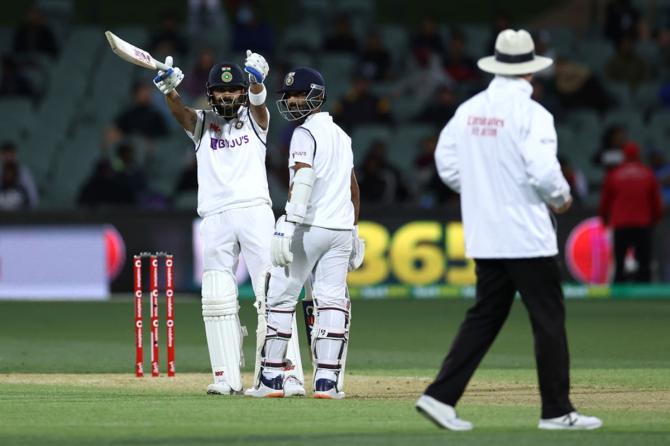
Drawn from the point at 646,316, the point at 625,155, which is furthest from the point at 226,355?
the point at 625,155

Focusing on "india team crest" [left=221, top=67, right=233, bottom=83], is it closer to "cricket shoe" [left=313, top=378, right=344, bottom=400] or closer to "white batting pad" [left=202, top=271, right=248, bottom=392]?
"white batting pad" [left=202, top=271, right=248, bottom=392]

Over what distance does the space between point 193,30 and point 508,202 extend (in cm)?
1818

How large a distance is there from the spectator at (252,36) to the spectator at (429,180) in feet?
11.6

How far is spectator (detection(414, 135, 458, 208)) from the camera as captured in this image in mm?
22281

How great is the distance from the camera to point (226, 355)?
35.0 feet

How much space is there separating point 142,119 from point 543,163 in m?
16.1

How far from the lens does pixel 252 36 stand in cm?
2536

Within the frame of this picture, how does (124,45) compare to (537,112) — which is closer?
(537,112)

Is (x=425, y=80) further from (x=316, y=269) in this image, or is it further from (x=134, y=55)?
(x=316, y=269)

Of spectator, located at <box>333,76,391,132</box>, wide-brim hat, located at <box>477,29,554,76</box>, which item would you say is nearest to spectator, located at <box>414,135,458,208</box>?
spectator, located at <box>333,76,391,132</box>

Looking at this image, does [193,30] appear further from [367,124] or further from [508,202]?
Result: [508,202]

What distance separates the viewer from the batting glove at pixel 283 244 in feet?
32.3

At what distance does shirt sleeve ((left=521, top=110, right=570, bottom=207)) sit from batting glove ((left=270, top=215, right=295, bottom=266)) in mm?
2096

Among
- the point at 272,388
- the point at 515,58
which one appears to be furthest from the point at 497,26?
the point at 515,58
